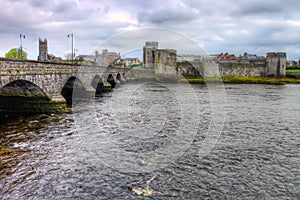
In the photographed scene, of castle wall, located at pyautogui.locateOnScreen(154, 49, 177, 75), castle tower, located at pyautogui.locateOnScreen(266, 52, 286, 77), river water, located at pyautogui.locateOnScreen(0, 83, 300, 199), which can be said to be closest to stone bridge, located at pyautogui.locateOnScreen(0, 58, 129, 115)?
river water, located at pyautogui.locateOnScreen(0, 83, 300, 199)

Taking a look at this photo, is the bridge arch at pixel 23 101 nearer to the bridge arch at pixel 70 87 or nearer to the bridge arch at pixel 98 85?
the bridge arch at pixel 70 87

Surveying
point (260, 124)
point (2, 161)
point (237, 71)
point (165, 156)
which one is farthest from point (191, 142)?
point (237, 71)

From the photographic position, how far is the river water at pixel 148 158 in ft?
29.3

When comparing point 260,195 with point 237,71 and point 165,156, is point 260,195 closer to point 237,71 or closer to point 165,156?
point 165,156

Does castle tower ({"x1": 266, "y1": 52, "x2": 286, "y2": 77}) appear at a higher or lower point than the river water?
higher

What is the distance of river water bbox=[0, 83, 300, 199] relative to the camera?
29.3 feet

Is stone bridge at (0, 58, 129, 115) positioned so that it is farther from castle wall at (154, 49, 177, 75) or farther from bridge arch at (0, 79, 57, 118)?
castle wall at (154, 49, 177, 75)

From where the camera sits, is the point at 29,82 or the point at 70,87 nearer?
the point at 29,82

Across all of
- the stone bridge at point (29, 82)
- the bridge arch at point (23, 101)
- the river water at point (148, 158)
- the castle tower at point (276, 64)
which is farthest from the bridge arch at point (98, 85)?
the castle tower at point (276, 64)

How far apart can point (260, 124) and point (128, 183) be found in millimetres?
12484

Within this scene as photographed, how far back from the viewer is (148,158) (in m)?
11.8

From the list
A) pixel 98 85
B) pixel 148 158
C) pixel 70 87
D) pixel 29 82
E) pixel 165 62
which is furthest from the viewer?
pixel 165 62

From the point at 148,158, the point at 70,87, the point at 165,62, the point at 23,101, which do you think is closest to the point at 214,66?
the point at 165,62

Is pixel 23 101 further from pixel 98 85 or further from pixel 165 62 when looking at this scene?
pixel 165 62
